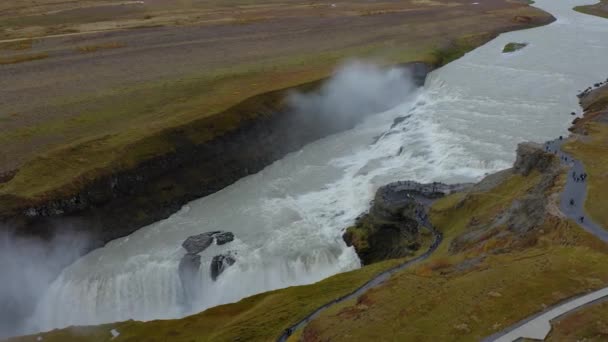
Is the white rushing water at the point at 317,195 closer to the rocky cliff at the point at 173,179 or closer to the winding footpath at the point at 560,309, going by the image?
the rocky cliff at the point at 173,179

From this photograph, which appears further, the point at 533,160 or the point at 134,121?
the point at 134,121

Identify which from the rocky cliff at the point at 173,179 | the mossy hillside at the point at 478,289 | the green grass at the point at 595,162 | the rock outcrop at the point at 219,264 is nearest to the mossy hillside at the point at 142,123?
the rocky cliff at the point at 173,179

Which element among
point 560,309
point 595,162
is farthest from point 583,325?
point 595,162

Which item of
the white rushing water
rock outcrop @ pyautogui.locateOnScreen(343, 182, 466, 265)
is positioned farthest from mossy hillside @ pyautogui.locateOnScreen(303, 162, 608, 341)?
the white rushing water

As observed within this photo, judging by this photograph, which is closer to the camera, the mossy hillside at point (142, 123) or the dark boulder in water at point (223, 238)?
the dark boulder in water at point (223, 238)

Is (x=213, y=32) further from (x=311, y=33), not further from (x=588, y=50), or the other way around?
(x=588, y=50)

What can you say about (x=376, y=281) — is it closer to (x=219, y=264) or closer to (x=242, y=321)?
(x=242, y=321)
